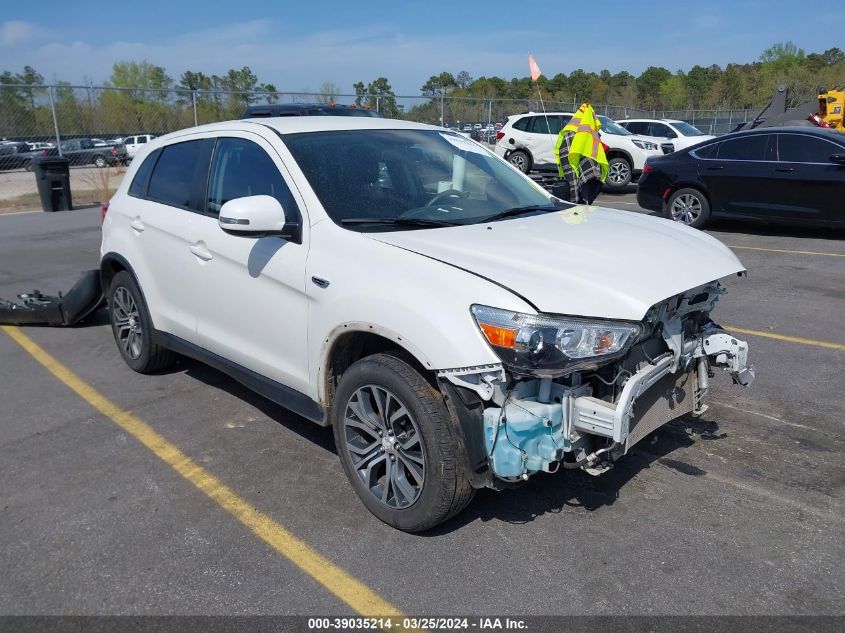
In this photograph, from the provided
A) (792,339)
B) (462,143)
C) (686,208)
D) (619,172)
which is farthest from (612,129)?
(462,143)

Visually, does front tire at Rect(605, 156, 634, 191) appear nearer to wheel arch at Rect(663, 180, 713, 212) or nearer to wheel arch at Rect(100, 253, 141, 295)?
wheel arch at Rect(663, 180, 713, 212)

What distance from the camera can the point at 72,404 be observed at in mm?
4988

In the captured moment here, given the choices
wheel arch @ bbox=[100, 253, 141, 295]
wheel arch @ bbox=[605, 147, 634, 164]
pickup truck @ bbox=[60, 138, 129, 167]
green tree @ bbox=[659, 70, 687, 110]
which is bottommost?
wheel arch @ bbox=[100, 253, 141, 295]

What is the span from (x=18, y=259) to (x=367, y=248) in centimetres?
877

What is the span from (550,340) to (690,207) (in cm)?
975

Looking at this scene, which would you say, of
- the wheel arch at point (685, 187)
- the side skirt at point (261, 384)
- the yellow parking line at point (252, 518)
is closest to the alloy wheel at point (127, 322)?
the yellow parking line at point (252, 518)

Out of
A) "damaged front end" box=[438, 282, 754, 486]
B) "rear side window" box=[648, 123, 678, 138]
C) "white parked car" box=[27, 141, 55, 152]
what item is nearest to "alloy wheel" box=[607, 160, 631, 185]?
"rear side window" box=[648, 123, 678, 138]

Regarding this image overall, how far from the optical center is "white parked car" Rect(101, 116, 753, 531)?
2898 mm

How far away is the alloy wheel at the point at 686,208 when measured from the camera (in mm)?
11500

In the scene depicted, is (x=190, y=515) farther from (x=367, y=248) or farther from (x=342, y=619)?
(x=367, y=248)

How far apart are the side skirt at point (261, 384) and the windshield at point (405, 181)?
0.96 meters

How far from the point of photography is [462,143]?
475 centimetres

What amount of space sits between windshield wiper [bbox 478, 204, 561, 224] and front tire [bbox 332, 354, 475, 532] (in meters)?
1.16

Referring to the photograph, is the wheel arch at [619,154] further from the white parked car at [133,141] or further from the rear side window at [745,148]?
the white parked car at [133,141]
